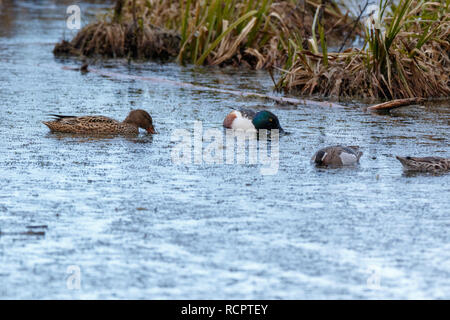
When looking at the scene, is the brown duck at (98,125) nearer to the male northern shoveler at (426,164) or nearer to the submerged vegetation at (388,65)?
the male northern shoveler at (426,164)

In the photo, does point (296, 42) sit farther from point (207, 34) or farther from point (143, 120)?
point (143, 120)

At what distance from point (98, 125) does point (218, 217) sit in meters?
3.71

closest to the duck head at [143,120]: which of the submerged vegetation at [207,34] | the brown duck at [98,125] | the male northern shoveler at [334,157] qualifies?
the brown duck at [98,125]

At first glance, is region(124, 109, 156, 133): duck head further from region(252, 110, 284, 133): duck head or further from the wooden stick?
the wooden stick

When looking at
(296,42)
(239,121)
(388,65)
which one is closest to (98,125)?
(239,121)

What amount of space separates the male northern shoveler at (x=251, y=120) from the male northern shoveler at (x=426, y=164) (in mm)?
2338

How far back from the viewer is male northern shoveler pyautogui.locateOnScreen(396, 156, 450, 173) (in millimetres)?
8492

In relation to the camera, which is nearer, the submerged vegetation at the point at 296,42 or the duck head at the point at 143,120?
the duck head at the point at 143,120

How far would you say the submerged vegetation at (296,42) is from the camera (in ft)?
43.4

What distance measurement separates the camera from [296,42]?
15570 mm

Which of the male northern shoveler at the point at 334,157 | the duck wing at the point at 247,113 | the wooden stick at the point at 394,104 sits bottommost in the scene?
the wooden stick at the point at 394,104

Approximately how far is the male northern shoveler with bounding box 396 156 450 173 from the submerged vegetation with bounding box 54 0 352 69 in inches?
287

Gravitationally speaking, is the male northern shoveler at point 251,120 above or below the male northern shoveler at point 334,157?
below
